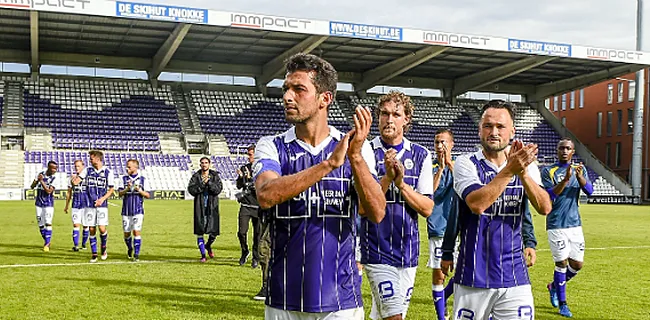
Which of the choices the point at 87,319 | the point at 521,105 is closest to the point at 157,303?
the point at 87,319

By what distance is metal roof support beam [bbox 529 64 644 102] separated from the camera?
41875 millimetres

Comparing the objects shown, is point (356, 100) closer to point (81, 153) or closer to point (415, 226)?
point (81, 153)

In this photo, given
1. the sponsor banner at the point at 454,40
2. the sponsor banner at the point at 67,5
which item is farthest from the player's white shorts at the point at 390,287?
the sponsor banner at the point at 454,40

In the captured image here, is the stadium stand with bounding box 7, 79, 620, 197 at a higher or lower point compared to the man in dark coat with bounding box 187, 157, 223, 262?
higher

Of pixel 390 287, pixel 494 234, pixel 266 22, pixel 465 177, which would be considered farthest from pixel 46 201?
pixel 266 22

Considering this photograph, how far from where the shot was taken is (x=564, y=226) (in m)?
8.08

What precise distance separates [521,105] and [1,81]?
120 ft

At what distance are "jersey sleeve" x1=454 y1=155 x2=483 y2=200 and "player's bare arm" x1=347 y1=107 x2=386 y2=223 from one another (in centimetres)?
132

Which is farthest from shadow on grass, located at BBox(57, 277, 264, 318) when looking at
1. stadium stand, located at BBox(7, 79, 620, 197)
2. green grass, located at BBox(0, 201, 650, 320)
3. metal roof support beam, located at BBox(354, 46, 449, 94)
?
metal roof support beam, located at BBox(354, 46, 449, 94)

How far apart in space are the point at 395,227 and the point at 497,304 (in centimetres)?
129

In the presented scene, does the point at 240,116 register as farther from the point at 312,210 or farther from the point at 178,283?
the point at 312,210

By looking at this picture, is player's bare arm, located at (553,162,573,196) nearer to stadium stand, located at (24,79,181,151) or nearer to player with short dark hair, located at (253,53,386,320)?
player with short dark hair, located at (253,53,386,320)

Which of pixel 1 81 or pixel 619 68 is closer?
pixel 1 81

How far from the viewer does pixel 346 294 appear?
3154 millimetres
